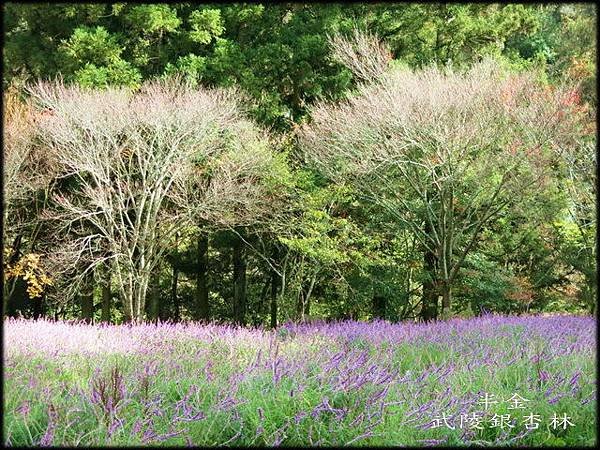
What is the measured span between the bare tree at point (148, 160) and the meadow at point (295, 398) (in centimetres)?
576

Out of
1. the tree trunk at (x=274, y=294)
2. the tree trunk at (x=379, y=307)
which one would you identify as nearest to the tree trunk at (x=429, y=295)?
the tree trunk at (x=379, y=307)

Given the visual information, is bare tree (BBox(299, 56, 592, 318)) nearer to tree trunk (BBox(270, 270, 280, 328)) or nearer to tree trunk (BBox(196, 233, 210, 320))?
tree trunk (BBox(270, 270, 280, 328))

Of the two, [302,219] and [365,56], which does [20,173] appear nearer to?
[302,219]

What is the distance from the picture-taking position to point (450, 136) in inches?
360

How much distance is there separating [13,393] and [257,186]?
7.85 metres

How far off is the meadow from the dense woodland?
5310mm

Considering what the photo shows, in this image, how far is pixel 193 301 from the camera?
16.9 m

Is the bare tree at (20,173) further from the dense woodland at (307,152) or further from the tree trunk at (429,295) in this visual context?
the tree trunk at (429,295)

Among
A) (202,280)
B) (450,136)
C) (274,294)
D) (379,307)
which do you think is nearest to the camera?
(450,136)

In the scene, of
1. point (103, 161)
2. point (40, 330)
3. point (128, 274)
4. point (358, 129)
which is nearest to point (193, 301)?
point (128, 274)

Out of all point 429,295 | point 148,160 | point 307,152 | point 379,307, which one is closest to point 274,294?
point 379,307

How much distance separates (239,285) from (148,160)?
5547 millimetres

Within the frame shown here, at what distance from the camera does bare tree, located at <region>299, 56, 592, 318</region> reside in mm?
9031

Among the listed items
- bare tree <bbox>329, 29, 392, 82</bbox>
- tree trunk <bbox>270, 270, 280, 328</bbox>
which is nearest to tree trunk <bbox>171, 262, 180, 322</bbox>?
tree trunk <bbox>270, 270, 280, 328</bbox>
